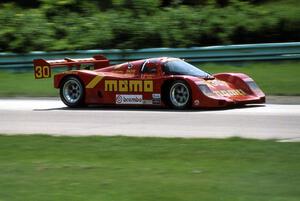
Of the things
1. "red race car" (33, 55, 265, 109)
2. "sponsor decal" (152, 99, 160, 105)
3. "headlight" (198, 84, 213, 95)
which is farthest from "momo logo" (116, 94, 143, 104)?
"headlight" (198, 84, 213, 95)

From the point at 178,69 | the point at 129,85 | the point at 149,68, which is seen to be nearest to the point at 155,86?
the point at 149,68

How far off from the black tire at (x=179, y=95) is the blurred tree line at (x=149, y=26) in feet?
28.1

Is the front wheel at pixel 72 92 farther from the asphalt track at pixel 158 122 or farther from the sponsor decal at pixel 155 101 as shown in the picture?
the sponsor decal at pixel 155 101

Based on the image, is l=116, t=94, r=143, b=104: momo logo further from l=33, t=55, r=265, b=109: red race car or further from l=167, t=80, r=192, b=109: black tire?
l=167, t=80, r=192, b=109: black tire

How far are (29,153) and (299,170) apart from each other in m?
3.84

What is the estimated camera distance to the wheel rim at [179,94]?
15945 millimetres

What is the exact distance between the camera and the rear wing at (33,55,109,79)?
59.1 feet

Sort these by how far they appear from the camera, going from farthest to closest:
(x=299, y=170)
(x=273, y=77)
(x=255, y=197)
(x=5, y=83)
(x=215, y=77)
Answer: (x=5, y=83)
(x=273, y=77)
(x=215, y=77)
(x=299, y=170)
(x=255, y=197)

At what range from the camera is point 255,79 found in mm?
20906

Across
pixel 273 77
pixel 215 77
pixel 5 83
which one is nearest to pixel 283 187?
pixel 215 77

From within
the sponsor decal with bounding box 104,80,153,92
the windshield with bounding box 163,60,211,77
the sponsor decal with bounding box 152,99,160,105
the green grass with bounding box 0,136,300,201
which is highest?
the windshield with bounding box 163,60,211,77

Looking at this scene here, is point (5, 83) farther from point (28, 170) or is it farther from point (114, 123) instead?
point (28, 170)

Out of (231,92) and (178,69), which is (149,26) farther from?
(231,92)

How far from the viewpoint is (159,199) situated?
268 inches
